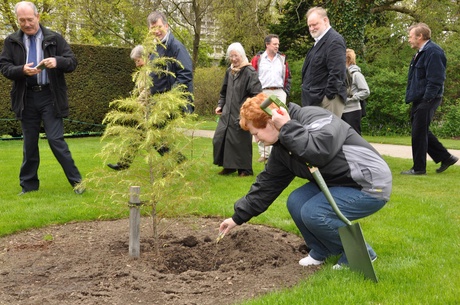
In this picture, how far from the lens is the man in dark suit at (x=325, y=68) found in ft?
21.2

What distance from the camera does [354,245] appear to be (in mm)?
3463

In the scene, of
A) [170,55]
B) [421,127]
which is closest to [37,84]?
[170,55]

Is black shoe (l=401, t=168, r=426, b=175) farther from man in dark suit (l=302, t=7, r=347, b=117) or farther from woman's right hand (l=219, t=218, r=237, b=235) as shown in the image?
woman's right hand (l=219, t=218, r=237, b=235)

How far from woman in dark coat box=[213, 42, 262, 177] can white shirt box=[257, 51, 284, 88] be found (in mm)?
1554

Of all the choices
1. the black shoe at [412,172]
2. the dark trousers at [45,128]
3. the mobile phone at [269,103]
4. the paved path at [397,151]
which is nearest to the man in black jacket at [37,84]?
the dark trousers at [45,128]

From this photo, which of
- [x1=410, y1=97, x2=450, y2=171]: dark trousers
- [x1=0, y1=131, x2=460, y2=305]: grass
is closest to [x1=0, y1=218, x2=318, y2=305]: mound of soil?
[x1=0, y1=131, x2=460, y2=305]: grass

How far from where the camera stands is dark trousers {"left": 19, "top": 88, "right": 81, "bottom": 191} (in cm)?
650

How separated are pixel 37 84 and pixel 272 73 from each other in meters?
4.48

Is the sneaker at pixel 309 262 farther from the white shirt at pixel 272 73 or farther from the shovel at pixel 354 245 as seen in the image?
the white shirt at pixel 272 73

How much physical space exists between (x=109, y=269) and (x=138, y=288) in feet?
1.60

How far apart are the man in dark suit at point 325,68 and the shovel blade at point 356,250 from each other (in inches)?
131

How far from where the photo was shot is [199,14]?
20.2 m

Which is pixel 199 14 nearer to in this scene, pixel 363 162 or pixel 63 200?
pixel 63 200

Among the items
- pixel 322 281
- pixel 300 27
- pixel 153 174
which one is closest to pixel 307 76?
pixel 153 174
